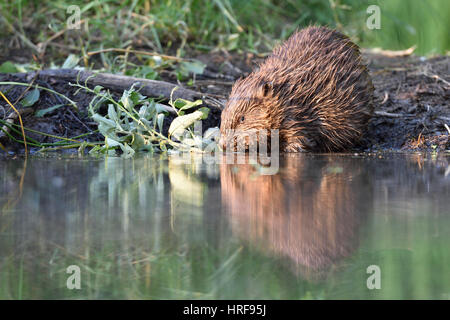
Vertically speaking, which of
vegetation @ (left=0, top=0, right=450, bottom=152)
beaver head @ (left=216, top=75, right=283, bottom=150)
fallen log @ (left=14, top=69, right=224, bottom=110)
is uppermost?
vegetation @ (left=0, top=0, right=450, bottom=152)

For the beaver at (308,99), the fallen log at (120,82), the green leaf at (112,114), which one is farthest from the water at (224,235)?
the fallen log at (120,82)

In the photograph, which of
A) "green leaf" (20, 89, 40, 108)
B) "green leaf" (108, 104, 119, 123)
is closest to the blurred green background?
"green leaf" (20, 89, 40, 108)

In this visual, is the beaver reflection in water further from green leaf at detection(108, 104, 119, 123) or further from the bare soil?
the bare soil

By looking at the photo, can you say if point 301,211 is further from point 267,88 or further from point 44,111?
point 44,111

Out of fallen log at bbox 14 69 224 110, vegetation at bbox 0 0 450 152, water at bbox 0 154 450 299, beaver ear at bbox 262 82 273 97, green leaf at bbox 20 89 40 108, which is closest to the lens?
water at bbox 0 154 450 299

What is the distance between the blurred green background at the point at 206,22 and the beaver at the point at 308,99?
2.06 metres

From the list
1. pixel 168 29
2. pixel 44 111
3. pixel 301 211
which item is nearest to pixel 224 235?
pixel 301 211

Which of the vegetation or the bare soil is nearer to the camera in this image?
the bare soil

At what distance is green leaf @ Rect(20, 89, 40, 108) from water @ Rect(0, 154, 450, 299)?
166 cm

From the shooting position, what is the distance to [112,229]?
212 centimetres

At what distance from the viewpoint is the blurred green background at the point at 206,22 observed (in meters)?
7.09

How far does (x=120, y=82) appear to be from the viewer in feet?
17.0

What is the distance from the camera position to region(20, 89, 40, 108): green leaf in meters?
4.89

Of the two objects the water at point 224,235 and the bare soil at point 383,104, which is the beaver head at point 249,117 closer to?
the bare soil at point 383,104
